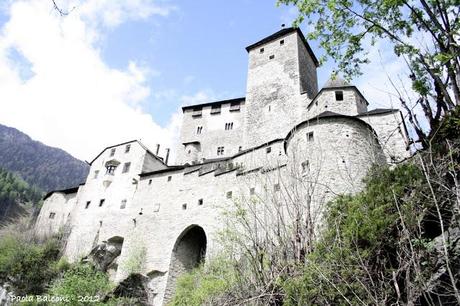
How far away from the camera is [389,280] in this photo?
22.4ft

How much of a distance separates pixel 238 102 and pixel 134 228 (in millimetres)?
17901

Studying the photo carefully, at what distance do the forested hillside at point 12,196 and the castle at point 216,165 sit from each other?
44.2 m

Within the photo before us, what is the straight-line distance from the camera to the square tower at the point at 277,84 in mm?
30688

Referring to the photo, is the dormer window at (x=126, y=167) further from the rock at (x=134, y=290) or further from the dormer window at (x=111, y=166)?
the rock at (x=134, y=290)

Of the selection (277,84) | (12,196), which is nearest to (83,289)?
(277,84)

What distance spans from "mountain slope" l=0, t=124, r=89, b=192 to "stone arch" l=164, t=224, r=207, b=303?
132m

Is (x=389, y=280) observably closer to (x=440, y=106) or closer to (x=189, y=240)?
(x=440, y=106)

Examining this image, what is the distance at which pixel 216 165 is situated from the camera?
26.6 m

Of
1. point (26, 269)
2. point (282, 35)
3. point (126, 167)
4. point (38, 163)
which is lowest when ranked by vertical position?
point (26, 269)

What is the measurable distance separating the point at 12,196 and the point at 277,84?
67873 millimetres

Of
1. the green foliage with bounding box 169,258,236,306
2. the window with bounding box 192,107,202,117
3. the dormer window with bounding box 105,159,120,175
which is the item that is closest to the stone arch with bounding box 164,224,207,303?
the green foliage with bounding box 169,258,236,306

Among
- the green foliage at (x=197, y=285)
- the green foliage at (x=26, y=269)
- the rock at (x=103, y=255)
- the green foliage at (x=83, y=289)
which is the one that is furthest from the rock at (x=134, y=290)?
the green foliage at (x=26, y=269)

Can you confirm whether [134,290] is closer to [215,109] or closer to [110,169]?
[110,169]

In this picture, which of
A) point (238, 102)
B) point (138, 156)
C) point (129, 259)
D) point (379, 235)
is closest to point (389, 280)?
point (379, 235)
